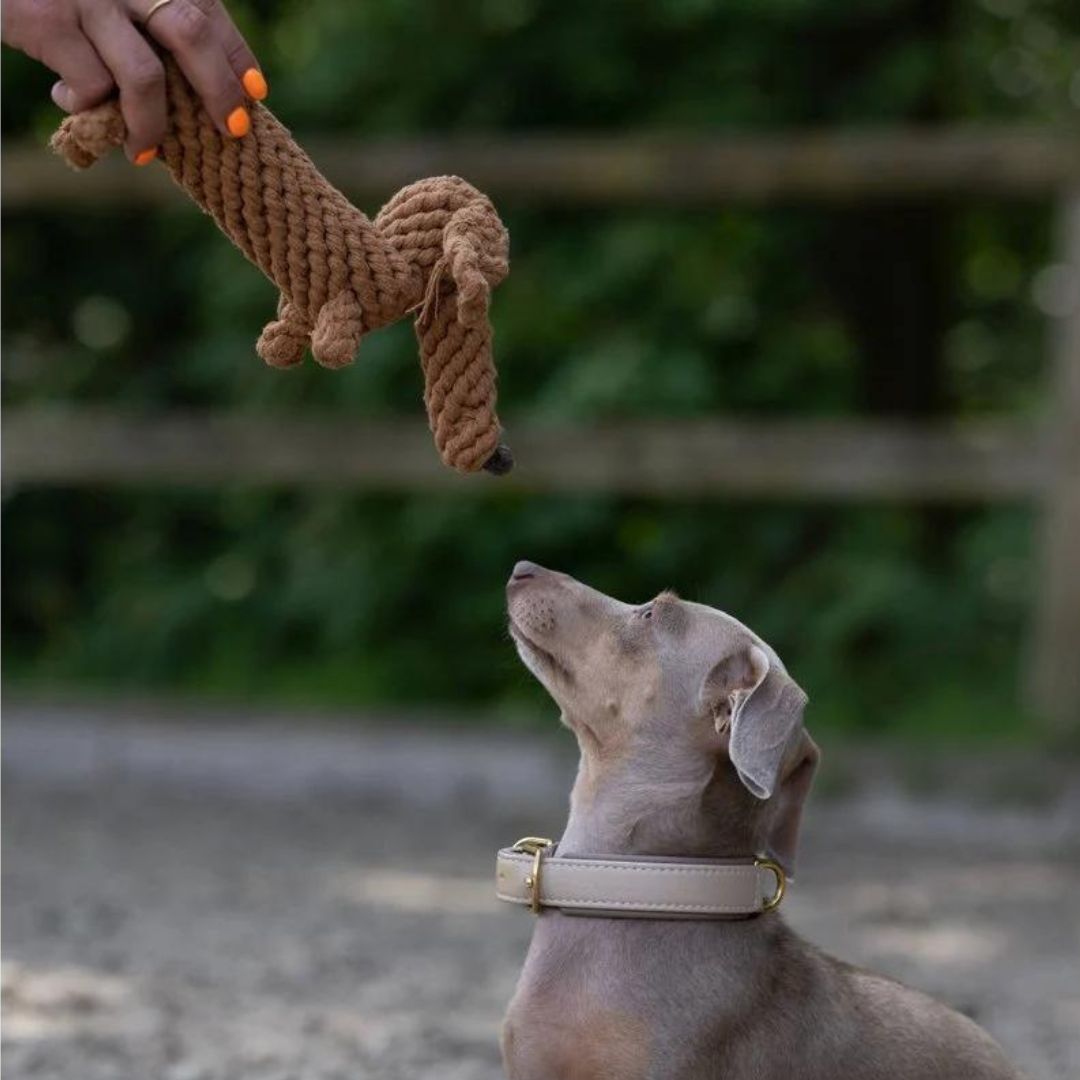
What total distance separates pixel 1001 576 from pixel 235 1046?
5.00m

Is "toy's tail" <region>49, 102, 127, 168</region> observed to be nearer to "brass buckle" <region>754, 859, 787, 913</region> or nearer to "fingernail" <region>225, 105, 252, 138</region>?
"fingernail" <region>225, 105, 252, 138</region>

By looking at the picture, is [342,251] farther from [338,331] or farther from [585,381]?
[585,381]

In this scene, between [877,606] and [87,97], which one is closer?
[87,97]

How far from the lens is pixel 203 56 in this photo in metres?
3.07

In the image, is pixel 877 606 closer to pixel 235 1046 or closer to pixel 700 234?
pixel 700 234

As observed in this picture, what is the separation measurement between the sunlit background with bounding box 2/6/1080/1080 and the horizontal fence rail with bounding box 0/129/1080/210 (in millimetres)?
36

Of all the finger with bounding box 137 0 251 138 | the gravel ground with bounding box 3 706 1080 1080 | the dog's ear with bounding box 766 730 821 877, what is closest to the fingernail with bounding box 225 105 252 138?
the finger with bounding box 137 0 251 138

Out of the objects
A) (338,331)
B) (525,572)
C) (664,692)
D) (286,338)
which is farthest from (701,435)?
(338,331)

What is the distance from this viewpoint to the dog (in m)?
3.30

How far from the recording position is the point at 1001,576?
877 cm

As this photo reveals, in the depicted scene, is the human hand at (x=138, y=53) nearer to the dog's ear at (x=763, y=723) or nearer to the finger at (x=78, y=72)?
the finger at (x=78, y=72)

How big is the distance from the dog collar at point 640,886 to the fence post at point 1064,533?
407 cm

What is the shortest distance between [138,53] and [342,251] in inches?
16.4

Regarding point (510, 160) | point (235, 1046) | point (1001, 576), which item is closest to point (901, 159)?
point (510, 160)
